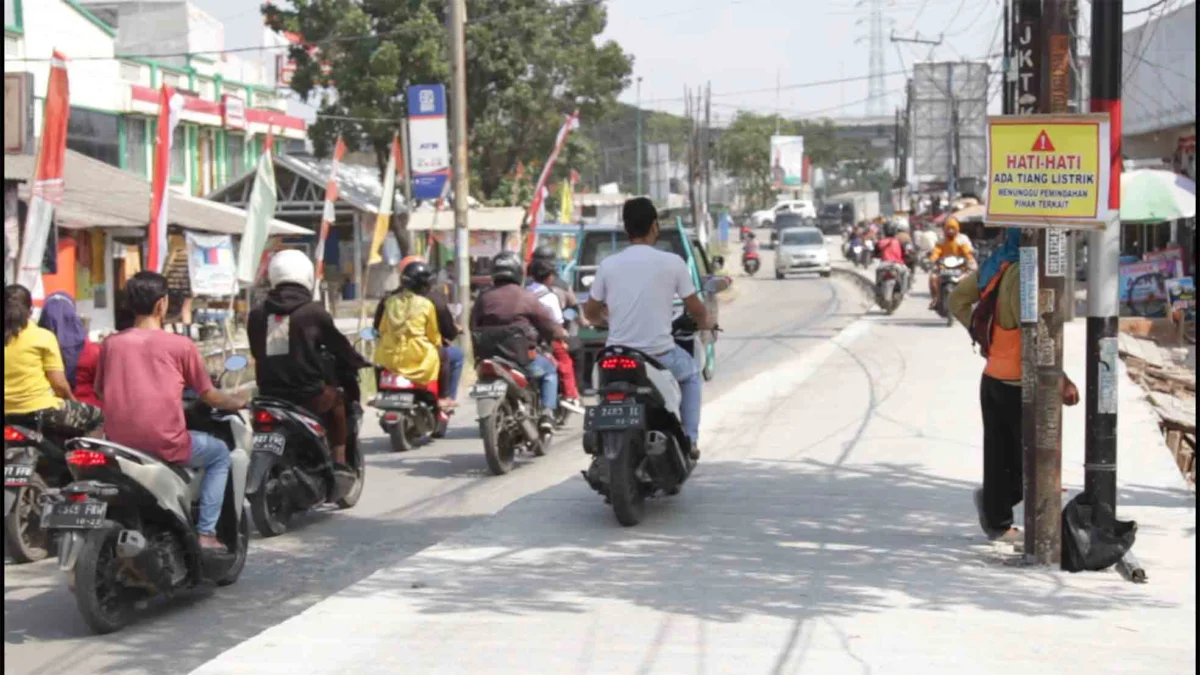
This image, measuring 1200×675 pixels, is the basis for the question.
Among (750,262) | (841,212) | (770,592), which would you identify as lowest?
(770,592)

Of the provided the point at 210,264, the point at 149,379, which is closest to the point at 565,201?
the point at 210,264

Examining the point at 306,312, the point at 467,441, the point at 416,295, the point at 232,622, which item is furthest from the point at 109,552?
the point at 467,441

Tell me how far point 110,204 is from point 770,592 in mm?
21907

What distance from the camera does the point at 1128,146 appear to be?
35.5 metres

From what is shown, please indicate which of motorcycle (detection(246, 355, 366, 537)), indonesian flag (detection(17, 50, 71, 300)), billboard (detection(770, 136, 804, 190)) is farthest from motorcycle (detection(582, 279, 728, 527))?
billboard (detection(770, 136, 804, 190))

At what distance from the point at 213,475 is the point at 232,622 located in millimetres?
736

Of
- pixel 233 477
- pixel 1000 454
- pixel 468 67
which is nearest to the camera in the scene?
pixel 233 477

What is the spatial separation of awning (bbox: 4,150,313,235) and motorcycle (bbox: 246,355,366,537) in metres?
12.3

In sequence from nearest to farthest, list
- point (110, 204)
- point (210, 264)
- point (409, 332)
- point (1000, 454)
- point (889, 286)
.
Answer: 1. point (1000, 454)
2. point (409, 332)
3. point (110, 204)
4. point (210, 264)
5. point (889, 286)

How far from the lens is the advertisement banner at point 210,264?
2797 centimetres

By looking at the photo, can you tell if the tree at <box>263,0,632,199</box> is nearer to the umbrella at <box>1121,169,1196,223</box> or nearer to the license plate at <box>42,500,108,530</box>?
the umbrella at <box>1121,169,1196,223</box>

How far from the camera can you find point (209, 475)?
752 cm

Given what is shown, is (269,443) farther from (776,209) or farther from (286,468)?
(776,209)

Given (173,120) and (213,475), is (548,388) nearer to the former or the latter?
(213,475)
